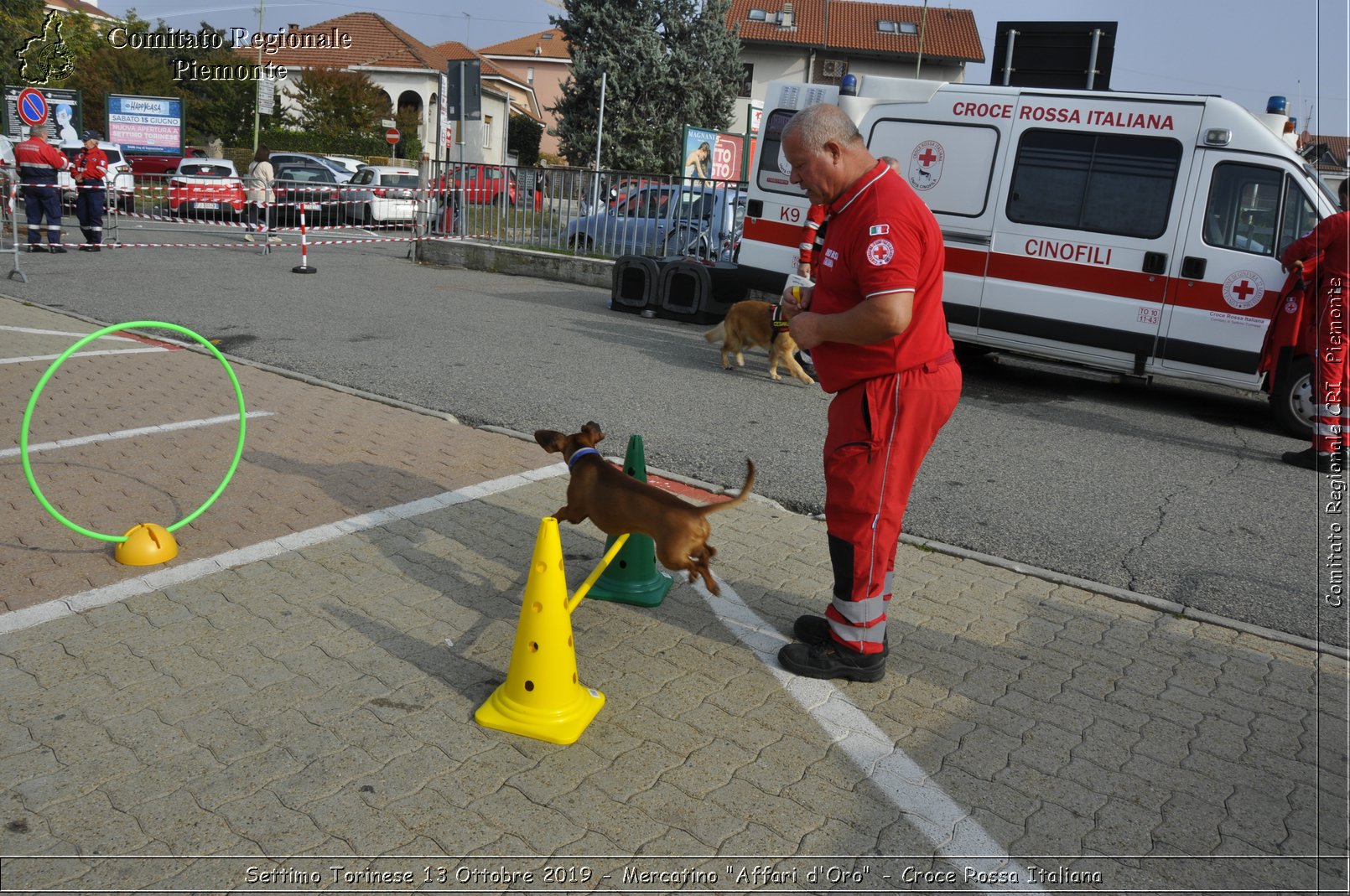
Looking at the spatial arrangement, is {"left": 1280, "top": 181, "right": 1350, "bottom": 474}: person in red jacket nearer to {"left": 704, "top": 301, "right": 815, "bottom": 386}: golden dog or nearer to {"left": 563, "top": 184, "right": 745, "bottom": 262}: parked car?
{"left": 704, "top": 301, "right": 815, "bottom": 386}: golden dog

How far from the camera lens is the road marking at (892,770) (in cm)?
285

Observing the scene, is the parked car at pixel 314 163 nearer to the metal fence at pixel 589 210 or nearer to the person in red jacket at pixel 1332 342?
the metal fence at pixel 589 210

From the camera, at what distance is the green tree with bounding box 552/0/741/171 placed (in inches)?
1281

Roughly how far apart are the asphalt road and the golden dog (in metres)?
0.27

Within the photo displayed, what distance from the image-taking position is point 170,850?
8.57 ft

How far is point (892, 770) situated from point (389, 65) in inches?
2278

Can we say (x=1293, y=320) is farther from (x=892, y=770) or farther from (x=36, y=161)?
(x=36, y=161)

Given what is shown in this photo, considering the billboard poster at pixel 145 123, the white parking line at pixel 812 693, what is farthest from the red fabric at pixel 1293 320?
the billboard poster at pixel 145 123

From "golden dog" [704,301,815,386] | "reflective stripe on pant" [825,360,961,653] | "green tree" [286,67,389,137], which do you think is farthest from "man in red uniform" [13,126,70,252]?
"green tree" [286,67,389,137]

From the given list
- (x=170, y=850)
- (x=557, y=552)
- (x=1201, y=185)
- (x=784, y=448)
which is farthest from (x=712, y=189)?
(x=170, y=850)

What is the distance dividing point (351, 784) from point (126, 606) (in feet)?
5.59

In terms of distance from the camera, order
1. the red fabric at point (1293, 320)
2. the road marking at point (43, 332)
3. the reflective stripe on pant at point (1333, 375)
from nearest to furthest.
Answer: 1. the reflective stripe on pant at point (1333, 375)
2. the red fabric at point (1293, 320)
3. the road marking at point (43, 332)

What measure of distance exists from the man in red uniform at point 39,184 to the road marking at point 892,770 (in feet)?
51.3

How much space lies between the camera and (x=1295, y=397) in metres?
8.47
